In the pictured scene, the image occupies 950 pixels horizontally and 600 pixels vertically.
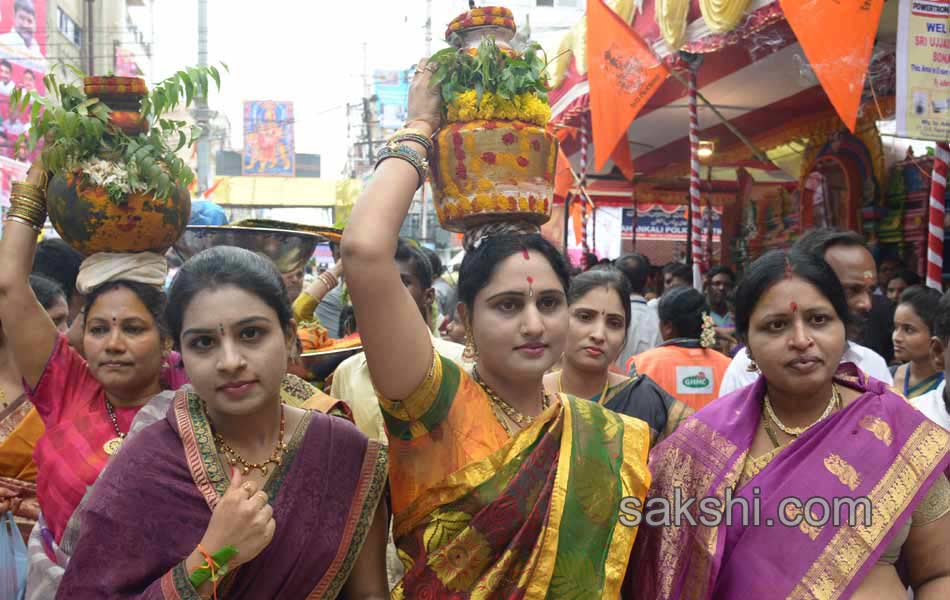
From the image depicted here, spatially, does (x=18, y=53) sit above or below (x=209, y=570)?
above

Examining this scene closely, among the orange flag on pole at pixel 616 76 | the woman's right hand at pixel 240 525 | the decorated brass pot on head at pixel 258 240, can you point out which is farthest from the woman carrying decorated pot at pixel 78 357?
the orange flag on pole at pixel 616 76

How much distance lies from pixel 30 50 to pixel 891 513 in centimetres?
1709

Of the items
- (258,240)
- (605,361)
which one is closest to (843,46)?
(605,361)

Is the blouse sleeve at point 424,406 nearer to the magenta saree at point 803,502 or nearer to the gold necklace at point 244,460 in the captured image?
the gold necklace at point 244,460

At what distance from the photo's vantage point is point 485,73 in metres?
2.09

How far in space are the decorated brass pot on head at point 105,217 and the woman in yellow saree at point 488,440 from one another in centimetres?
89

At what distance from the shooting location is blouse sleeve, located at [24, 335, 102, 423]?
8.55ft

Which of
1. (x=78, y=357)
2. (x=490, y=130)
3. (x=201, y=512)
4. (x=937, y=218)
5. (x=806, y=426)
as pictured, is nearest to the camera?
(x=201, y=512)

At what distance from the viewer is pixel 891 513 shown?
210 cm

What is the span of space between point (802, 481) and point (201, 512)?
4.90 ft

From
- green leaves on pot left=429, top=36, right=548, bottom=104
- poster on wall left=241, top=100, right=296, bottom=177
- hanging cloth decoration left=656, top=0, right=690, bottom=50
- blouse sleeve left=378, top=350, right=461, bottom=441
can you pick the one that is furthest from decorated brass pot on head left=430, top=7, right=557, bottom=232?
poster on wall left=241, top=100, right=296, bottom=177

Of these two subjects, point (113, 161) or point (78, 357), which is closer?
point (113, 161)

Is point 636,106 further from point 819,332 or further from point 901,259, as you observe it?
point 819,332

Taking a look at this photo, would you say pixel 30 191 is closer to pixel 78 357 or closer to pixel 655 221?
pixel 78 357
